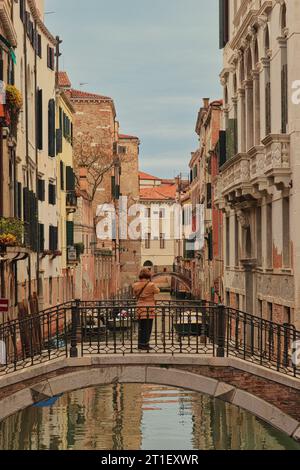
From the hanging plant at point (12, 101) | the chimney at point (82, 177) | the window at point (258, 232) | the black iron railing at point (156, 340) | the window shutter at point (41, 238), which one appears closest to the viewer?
the black iron railing at point (156, 340)

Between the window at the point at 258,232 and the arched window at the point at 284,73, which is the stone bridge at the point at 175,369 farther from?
the window at the point at 258,232

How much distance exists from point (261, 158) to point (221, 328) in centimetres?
723

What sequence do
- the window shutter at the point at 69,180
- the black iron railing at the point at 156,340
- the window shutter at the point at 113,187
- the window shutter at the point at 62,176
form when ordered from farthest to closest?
the window shutter at the point at 113,187 → the window shutter at the point at 69,180 → the window shutter at the point at 62,176 → the black iron railing at the point at 156,340

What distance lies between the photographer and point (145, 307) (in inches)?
602

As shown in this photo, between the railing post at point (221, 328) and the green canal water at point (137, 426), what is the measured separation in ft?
8.08

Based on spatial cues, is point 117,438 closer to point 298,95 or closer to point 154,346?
point 154,346

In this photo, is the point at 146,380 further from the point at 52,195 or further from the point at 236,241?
the point at 52,195

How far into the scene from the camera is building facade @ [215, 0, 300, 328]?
1978 centimetres

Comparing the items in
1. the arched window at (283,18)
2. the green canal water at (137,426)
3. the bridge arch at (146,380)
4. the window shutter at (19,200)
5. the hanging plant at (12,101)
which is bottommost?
the green canal water at (137,426)

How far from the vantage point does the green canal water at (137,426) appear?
1881 cm

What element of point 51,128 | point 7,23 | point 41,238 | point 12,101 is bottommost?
point 41,238

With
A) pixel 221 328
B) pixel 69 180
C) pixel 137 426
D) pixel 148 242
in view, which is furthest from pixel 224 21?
pixel 148 242

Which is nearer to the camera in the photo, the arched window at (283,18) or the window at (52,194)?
the arched window at (283,18)

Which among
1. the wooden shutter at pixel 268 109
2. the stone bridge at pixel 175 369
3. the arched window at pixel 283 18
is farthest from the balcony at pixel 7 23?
the stone bridge at pixel 175 369
